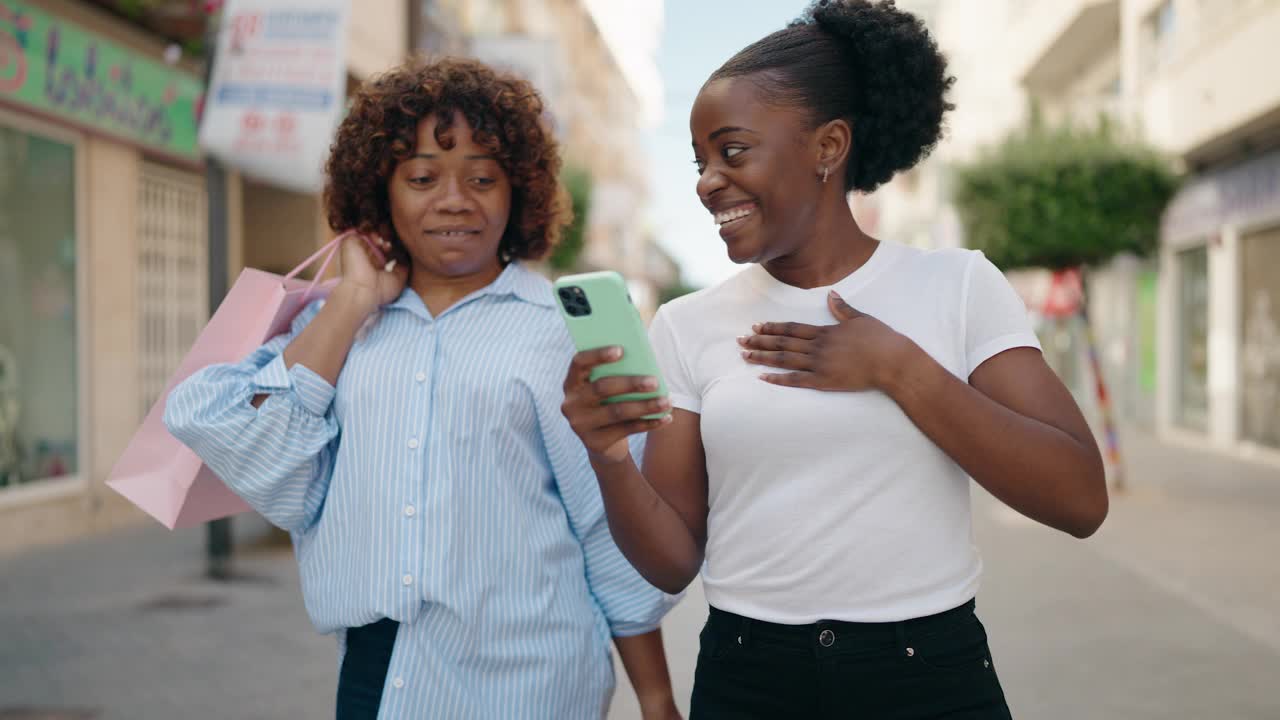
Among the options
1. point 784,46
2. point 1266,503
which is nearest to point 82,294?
point 784,46

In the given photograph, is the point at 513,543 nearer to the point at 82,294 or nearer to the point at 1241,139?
the point at 82,294

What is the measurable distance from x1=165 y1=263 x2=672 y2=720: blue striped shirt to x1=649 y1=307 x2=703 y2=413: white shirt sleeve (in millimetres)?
321

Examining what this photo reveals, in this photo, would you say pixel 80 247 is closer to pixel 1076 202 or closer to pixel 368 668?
pixel 368 668

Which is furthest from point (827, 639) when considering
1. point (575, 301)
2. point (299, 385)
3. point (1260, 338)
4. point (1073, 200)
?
point (1260, 338)

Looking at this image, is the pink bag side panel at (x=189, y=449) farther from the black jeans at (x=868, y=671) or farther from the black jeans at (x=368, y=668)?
the black jeans at (x=868, y=671)

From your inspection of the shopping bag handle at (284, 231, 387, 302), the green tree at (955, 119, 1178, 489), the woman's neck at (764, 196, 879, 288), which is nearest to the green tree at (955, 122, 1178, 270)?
the green tree at (955, 119, 1178, 489)

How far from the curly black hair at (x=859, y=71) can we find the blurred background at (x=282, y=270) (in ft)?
0.92

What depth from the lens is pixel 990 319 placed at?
1.77m

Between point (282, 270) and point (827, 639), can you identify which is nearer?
point (827, 639)

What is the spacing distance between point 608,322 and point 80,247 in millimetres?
9190

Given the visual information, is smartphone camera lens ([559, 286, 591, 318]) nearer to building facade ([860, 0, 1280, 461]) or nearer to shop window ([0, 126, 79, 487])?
shop window ([0, 126, 79, 487])

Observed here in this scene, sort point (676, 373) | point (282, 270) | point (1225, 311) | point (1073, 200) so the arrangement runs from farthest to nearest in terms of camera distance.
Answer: point (1225, 311), point (282, 270), point (1073, 200), point (676, 373)

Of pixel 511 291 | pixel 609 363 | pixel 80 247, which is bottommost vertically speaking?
pixel 609 363

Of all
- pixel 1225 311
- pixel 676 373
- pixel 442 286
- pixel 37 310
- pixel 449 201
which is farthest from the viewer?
pixel 1225 311
